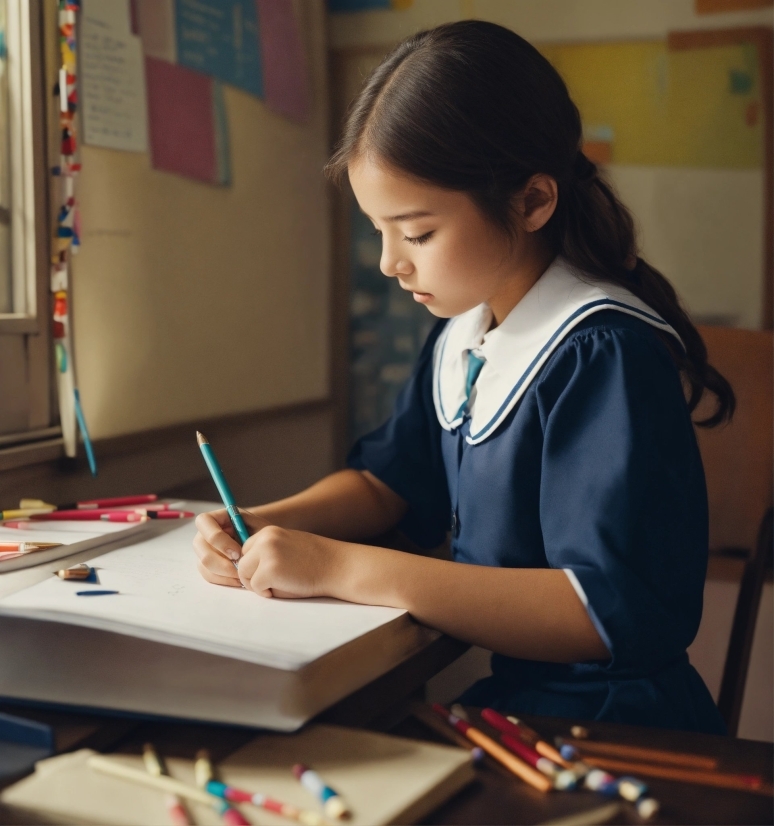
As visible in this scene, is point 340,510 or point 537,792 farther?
point 340,510

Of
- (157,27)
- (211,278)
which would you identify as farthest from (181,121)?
(211,278)

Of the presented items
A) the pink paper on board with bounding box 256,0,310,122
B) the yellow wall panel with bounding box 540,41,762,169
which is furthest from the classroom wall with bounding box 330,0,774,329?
the pink paper on board with bounding box 256,0,310,122

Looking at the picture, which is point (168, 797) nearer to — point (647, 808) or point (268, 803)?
point (268, 803)

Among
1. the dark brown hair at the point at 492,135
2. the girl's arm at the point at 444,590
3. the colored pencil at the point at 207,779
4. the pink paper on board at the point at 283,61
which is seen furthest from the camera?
the pink paper on board at the point at 283,61

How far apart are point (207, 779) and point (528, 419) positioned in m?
0.44

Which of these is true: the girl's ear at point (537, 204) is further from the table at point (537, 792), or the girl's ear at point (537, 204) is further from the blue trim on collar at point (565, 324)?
the table at point (537, 792)

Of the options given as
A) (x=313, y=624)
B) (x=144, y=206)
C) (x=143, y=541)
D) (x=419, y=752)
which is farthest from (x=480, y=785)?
(x=144, y=206)

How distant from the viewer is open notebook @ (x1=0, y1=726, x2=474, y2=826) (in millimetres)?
447

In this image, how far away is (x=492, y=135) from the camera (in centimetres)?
80

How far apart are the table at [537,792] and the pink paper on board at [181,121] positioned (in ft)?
2.86

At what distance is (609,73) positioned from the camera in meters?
1.66

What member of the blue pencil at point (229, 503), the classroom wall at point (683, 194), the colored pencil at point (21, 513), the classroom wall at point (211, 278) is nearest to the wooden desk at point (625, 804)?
the blue pencil at point (229, 503)

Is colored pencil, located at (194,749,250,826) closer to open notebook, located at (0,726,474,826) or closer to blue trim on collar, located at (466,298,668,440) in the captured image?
open notebook, located at (0,726,474,826)

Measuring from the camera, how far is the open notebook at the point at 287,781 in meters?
0.45
